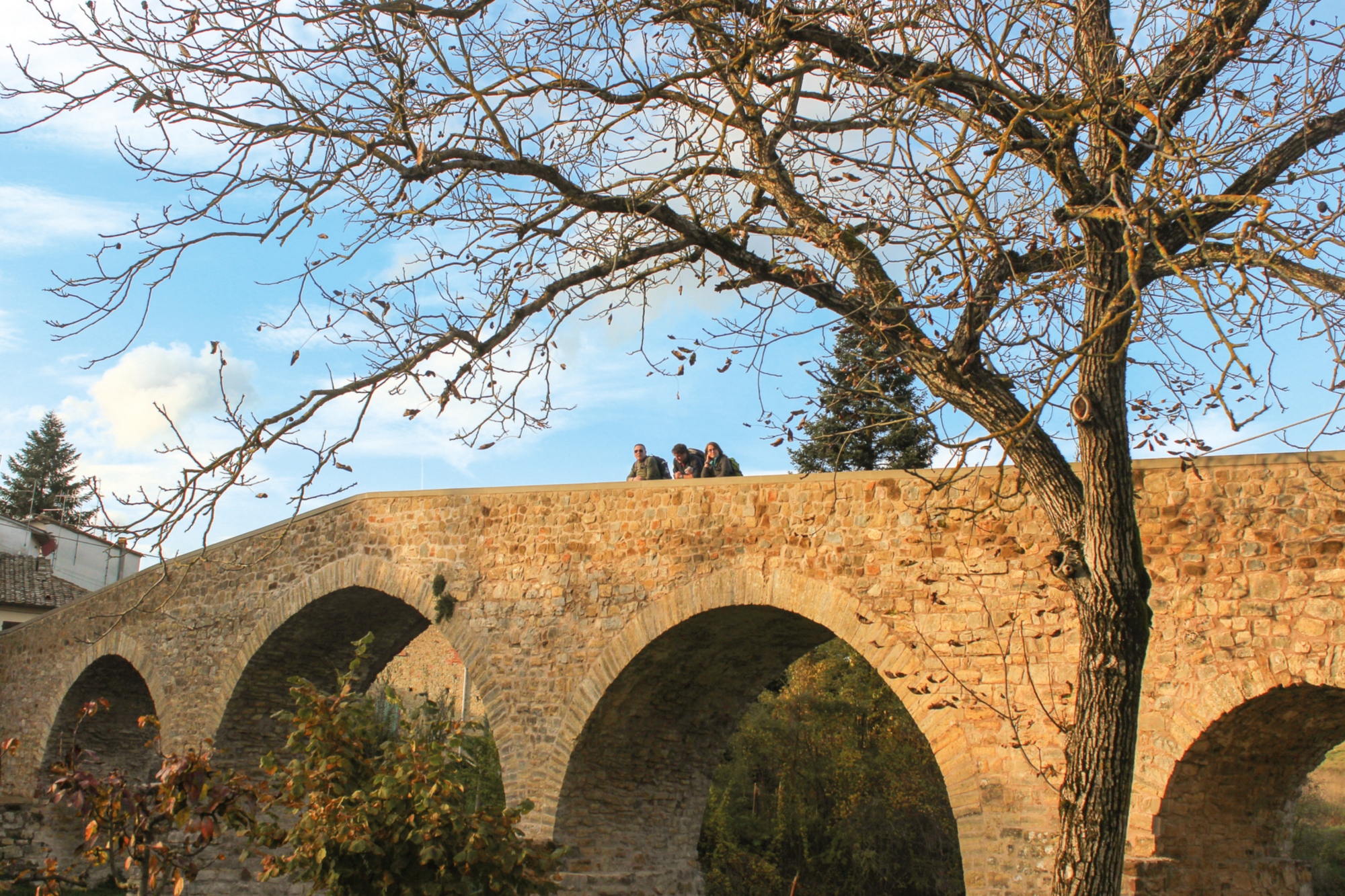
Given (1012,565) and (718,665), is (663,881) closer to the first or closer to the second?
(718,665)

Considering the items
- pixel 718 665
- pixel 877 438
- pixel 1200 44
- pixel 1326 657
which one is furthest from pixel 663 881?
pixel 877 438

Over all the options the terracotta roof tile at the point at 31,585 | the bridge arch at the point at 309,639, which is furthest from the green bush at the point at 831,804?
the terracotta roof tile at the point at 31,585

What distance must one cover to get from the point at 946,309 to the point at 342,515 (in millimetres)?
8799

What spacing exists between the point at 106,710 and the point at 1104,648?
1522cm

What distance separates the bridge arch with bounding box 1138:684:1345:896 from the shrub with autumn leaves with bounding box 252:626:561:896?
3985 millimetres

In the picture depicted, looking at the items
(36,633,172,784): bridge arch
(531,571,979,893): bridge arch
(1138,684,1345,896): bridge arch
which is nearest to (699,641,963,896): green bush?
(531,571,979,893): bridge arch

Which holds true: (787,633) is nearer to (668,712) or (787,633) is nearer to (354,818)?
(668,712)

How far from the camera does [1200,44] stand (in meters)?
5.07

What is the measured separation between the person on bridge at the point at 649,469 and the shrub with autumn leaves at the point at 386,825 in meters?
4.23

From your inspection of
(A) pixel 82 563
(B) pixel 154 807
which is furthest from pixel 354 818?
(A) pixel 82 563

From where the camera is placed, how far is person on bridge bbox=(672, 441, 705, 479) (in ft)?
36.3

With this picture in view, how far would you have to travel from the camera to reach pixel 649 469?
1107 centimetres

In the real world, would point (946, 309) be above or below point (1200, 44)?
below

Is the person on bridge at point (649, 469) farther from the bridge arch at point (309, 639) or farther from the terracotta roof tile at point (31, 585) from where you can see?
the terracotta roof tile at point (31, 585)
